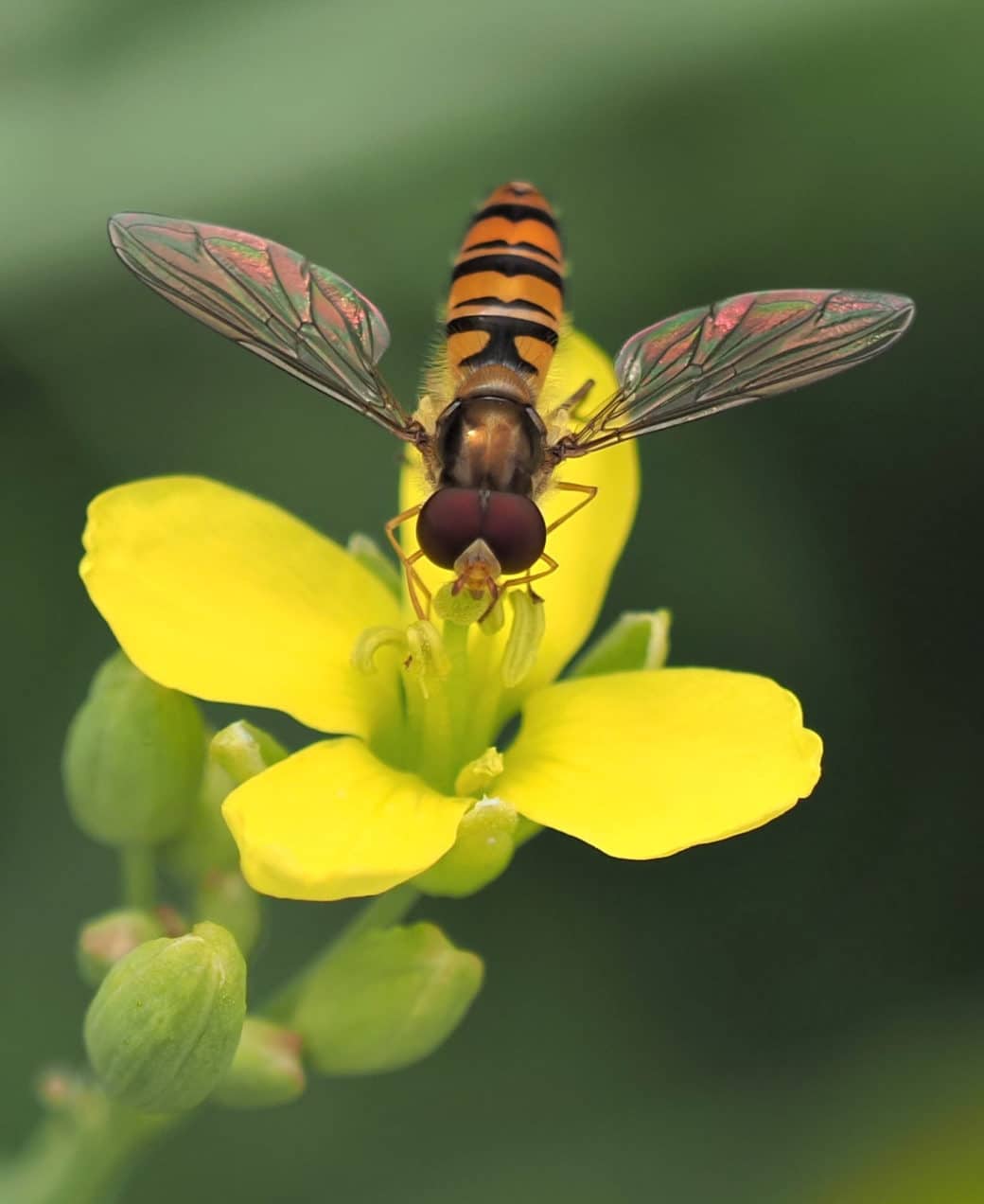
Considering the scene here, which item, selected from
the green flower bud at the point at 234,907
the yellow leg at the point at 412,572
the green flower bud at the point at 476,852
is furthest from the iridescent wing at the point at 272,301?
the green flower bud at the point at 234,907

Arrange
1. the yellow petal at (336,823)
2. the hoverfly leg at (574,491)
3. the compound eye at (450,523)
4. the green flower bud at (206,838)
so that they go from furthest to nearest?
1. the green flower bud at (206,838)
2. the hoverfly leg at (574,491)
3. the compound eye at (450,523)
4. the yellow petal at (336,823)

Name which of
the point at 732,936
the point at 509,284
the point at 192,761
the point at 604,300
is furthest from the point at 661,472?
the point at 192,761

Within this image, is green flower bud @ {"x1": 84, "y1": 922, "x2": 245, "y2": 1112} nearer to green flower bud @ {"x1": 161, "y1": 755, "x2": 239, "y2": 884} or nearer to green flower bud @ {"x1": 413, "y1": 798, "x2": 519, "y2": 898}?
green flower bud @ {"x1": 413, "y1": 798, "x2": 519, "y2": 898}

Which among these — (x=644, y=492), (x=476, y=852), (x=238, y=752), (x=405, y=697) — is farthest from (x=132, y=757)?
(x=644, y=492)

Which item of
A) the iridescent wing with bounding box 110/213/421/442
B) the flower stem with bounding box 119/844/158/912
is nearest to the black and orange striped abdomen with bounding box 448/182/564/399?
the iridescent wing with bounding box 110/213/421/442

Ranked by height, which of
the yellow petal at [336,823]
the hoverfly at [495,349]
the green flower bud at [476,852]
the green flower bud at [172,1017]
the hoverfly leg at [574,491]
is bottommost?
the green flower bud at [172,1017]

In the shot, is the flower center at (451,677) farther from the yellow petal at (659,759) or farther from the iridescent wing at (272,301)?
the iridescent wing at (272,301)
